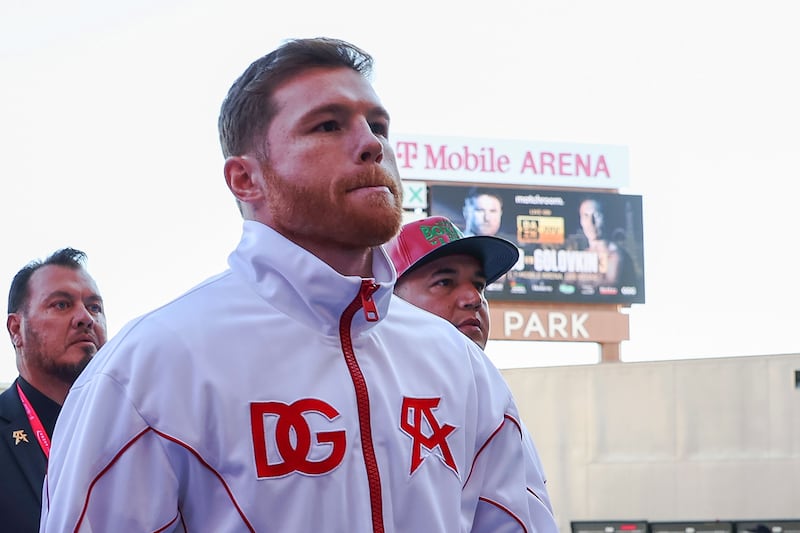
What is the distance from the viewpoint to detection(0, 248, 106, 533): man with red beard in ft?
13.2

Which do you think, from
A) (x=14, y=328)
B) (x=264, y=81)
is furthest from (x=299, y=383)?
(x=14, y=328)

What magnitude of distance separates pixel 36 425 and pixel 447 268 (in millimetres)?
1521

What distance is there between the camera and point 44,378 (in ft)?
14.8

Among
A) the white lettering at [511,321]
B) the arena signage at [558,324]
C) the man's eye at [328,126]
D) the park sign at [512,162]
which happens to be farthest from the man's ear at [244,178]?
the park sign at [512,162]

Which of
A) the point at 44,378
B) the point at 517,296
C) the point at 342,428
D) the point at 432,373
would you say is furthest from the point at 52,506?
the point at 517,296

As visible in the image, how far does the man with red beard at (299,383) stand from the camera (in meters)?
1.77

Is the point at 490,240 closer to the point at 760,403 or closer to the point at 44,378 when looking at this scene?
the point at 44,378

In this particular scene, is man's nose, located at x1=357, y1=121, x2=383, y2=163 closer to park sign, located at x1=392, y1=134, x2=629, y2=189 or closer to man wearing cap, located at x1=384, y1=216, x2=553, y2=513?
man wearing cap, located at x1=384, y1=216, x2=553, y2=513

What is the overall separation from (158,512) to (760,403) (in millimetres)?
18768

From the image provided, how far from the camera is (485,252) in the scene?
12.6 ft

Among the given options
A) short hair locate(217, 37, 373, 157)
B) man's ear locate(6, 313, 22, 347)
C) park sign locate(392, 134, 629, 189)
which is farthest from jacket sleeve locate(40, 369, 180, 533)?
park sign locate(392, 134, 629, 189)

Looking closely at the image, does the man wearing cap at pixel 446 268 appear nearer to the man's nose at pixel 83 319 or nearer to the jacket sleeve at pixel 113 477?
the man's nose at pixel 83 319

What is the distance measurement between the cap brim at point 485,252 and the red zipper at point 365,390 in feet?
5.70

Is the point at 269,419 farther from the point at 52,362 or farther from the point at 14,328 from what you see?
the point at 14,328
